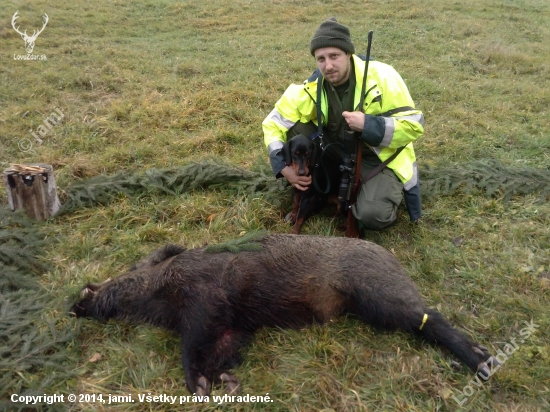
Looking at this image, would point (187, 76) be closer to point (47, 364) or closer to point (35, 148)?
point (35, 148)

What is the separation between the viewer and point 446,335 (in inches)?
113

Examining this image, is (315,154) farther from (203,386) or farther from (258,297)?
(203,386)

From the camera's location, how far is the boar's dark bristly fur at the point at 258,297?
2.89m

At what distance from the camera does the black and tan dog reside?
411 centimetres

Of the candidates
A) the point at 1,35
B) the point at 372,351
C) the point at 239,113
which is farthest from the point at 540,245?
the point at 1,35

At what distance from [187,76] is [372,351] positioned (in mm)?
7471

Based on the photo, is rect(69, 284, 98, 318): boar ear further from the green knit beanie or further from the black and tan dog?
the green knit beanie

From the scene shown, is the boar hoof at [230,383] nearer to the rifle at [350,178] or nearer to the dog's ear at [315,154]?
the rifle at [350,178]

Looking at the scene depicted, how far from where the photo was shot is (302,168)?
4.09 meters

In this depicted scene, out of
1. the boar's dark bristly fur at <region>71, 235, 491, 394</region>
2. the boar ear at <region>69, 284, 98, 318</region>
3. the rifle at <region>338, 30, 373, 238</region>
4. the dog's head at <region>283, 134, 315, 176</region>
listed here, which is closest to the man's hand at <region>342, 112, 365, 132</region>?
the rifle at <region>338, 30, 373, 238</region>

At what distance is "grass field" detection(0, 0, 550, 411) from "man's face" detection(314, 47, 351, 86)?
4.47 ft

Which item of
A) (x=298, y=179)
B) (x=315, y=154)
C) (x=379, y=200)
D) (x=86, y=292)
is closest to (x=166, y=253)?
(x=86, y=292)

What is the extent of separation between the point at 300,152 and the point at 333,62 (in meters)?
0.84

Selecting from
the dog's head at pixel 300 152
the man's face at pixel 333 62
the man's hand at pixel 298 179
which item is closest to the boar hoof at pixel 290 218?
the man's hand at pixel 298 179
